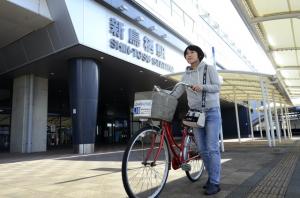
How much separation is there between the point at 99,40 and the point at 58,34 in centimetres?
180

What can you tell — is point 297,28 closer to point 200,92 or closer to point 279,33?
point 279,33

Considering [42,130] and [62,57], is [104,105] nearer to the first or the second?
[42,130]

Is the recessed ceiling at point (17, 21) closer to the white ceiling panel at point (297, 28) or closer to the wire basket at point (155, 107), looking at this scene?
the white ceiling panel at point (297, 28)

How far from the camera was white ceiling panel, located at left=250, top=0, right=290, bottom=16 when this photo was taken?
23.7 feet

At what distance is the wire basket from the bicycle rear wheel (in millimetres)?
863

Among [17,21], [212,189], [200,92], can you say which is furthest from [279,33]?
[17,21]

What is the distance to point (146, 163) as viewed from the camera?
3236mm

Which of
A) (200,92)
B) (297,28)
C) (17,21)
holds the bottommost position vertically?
(200,92)

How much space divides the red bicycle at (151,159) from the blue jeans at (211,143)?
28 centimetres

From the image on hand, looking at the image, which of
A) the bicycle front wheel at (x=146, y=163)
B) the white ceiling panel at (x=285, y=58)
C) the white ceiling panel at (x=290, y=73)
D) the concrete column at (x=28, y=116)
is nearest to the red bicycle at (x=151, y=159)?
the bicycle front wheel at (x=146, y=163)

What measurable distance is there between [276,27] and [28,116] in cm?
1389

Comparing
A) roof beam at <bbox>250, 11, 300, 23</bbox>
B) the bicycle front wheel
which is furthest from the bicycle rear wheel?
roof beam at <bbox>250, 11, 300, 23</bbox>

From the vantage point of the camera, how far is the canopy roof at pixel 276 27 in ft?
23.9

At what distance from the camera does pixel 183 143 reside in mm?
3930
